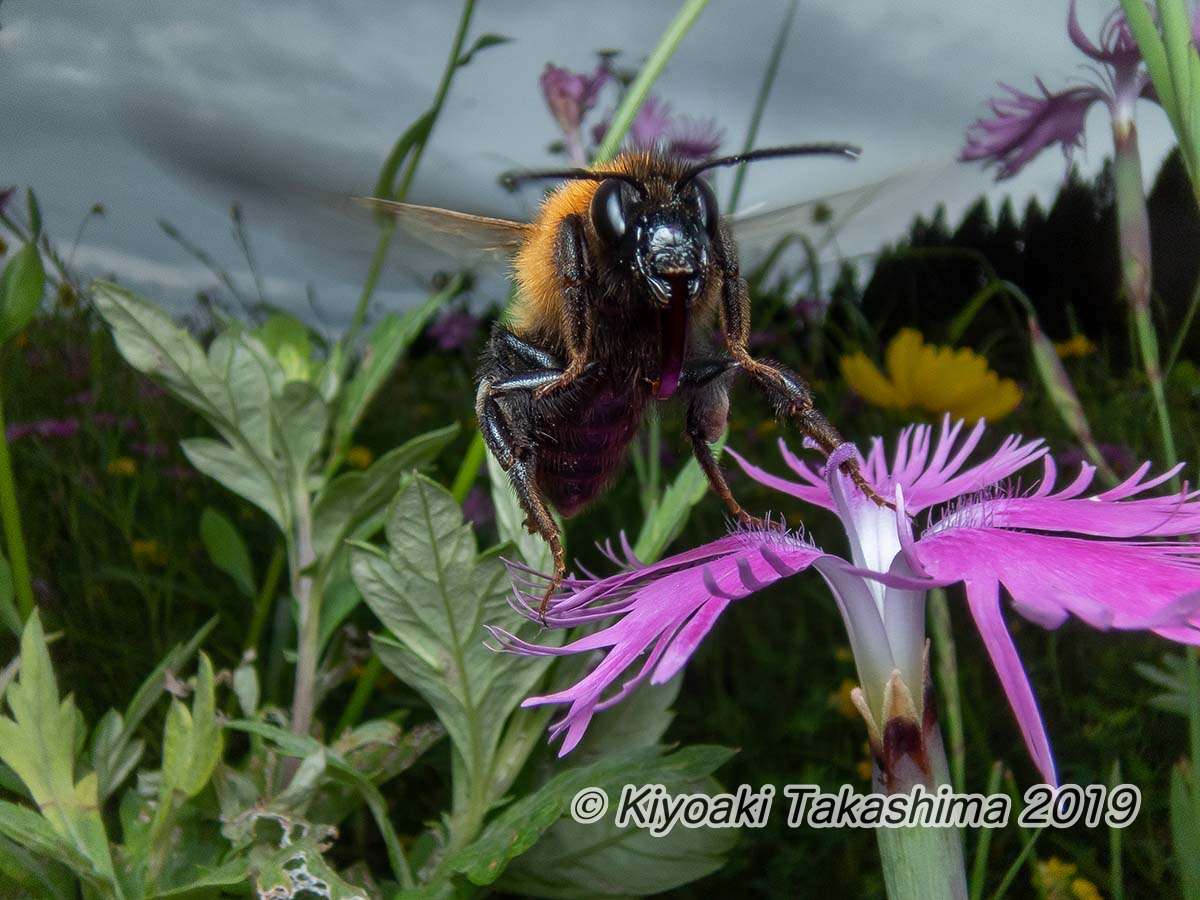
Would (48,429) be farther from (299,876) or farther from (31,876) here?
(299,876)

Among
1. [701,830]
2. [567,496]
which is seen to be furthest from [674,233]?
[701,830]

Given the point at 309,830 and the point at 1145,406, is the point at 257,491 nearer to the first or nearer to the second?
the point at 309,830

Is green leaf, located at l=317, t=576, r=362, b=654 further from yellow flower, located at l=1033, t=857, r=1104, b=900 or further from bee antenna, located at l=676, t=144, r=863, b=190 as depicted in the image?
yellow flower, located at l=1033, t=857, r=1104, b=900

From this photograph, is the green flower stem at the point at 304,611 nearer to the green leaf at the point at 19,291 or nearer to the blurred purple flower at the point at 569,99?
the green leaf at the point at 19,291

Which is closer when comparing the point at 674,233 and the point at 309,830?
the point at 674,233

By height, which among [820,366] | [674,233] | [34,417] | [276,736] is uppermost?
[674,233]

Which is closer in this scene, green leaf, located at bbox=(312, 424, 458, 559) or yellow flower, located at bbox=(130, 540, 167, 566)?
green leaf, located at bbox=(312, 424, 458, 559)

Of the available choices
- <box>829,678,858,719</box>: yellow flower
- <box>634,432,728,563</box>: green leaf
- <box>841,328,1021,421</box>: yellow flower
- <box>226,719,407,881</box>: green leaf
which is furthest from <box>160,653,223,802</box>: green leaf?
<box>841,328,1021,421</box>: yellow flower
